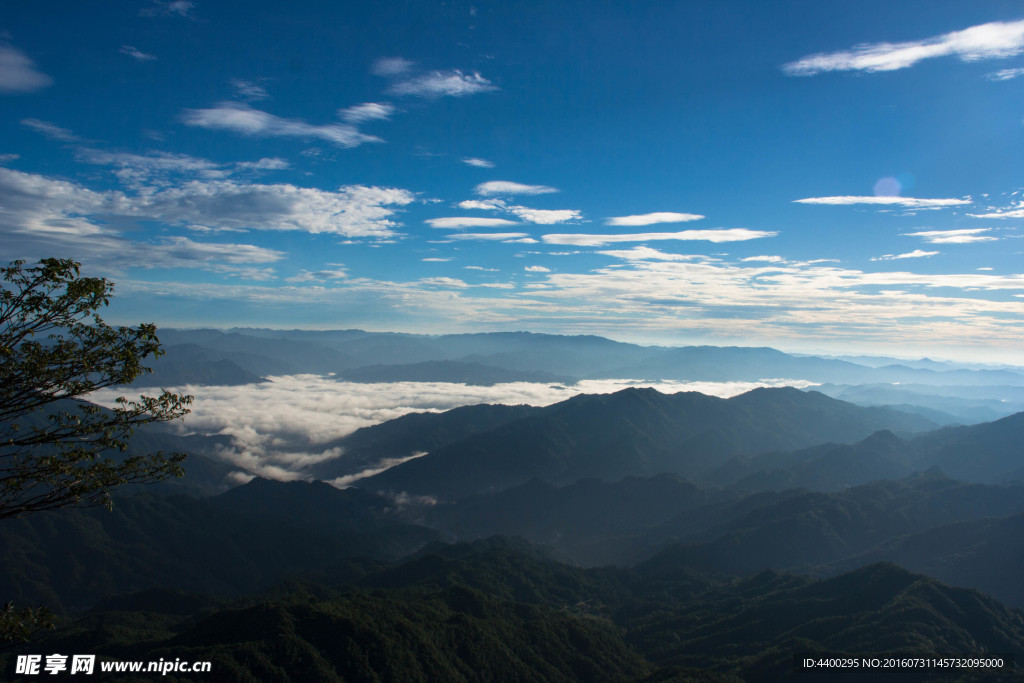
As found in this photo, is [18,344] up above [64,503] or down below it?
above

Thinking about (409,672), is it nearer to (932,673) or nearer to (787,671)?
(787,671)

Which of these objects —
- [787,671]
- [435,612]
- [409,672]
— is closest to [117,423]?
[409,672]

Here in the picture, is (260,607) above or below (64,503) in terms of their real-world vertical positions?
below

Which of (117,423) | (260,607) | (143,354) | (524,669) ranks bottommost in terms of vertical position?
(524,669)

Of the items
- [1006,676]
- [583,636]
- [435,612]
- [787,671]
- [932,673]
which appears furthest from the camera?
[583,636]

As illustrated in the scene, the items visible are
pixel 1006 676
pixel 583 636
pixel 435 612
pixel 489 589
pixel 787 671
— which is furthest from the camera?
pixel 489 589

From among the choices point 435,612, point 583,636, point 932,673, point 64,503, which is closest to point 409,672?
point 435,612

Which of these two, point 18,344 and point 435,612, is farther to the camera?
point 435,612

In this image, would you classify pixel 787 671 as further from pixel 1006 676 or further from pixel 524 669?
pixel 524 669

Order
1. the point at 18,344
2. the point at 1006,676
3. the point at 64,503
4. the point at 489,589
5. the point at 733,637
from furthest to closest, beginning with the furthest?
the point at 489,589, the point at 733,637, the point at 1006,676, the point at 64,503, the point at 18,344
